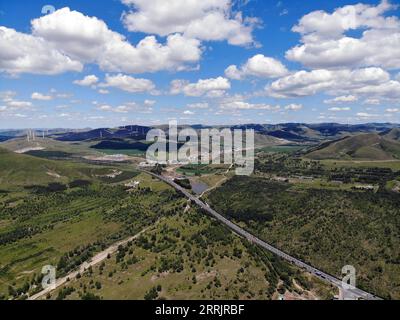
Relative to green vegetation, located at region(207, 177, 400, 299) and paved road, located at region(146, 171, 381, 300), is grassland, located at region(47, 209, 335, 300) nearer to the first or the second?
paved road, located at region(146, 171, 381, 300)

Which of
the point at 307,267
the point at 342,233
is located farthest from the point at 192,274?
the point at 342,233

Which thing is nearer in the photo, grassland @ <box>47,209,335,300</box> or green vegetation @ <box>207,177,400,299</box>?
grassland @ <box>47,209,335,300</box>

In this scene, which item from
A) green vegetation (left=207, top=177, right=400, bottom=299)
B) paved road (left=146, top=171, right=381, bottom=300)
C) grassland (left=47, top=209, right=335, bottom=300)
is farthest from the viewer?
green vegetation (left=207, top=177, right=400, bottom=299)

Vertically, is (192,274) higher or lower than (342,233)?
lower

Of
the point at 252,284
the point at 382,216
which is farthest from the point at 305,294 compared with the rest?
the point at 382,216

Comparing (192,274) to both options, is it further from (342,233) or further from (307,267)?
(342,233)

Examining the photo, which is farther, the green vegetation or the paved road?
the green vegetation

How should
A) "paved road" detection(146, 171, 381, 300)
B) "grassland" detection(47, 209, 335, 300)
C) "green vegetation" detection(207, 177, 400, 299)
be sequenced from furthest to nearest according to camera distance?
"green vegetation" detection(207, 177, 400, 299) → "paved road" detection(146, 171, 381, 300) → "grassland" detection(47, 209, 335, 300)

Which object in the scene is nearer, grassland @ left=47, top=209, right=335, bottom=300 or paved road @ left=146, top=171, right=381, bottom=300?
grassland @ left=47, top=209, right=335, bottom=300

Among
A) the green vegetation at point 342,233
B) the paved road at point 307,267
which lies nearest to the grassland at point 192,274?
the paved road at point 307,267

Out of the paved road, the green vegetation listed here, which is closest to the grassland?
the paved road

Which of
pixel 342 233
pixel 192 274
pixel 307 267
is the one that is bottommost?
pixel 307 267

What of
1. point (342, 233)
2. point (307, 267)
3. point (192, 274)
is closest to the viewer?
point (192, 274)
